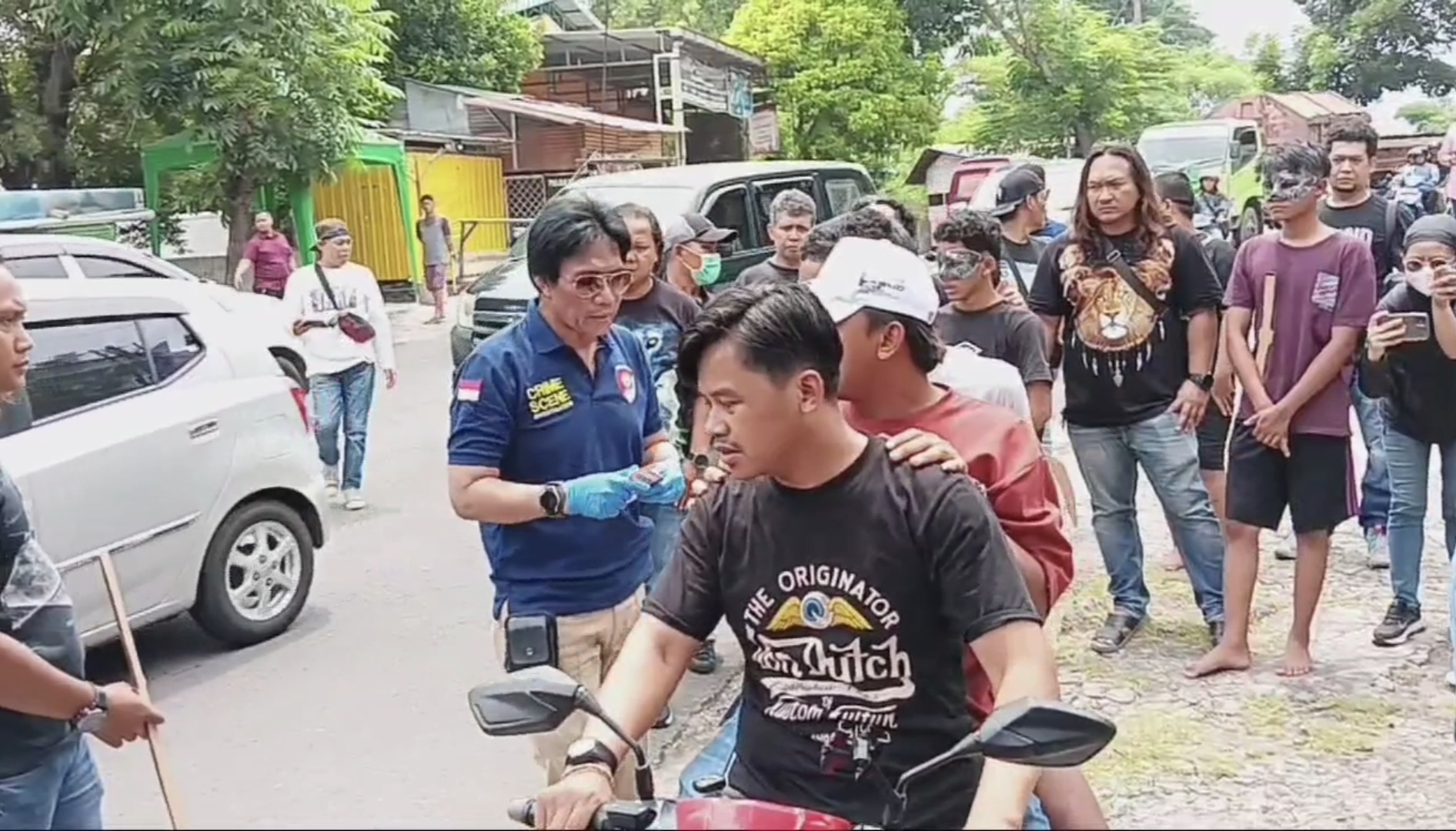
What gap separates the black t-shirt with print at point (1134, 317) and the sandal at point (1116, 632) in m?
0.81

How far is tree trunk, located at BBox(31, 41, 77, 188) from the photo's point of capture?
60.2 feet

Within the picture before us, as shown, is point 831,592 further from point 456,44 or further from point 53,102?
point 456,44

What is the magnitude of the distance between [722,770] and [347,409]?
6.60 meters

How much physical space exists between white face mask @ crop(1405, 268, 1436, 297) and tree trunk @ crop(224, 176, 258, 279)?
1557 centimetres

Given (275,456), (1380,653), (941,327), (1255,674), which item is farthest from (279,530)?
(1380,653)

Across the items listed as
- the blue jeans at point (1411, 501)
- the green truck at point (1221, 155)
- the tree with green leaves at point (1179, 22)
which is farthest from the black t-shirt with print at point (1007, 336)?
the tree with green leaves at point (1179, 22)

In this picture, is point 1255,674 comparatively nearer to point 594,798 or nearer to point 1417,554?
point 1417,554

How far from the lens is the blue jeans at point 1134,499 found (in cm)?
535

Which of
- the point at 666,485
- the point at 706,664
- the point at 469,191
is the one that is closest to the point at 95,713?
the point at 666,485

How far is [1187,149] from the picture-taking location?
2497cm

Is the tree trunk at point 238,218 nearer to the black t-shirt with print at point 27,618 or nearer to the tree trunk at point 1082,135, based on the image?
the black t-shirt with print at point 27,618

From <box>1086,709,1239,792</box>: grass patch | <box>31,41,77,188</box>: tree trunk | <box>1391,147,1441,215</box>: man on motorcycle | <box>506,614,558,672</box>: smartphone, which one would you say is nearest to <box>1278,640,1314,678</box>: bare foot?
<box>1086,709,1239,792</box>: grass patch

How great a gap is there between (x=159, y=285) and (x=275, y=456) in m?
0.87

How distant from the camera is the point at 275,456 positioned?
6.27 meters
